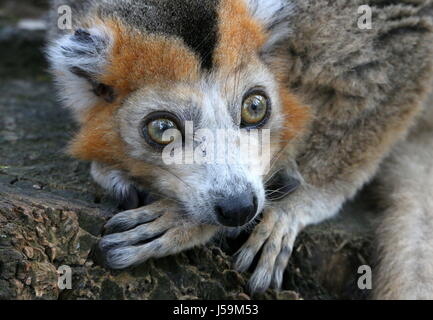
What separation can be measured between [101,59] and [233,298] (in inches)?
69.3

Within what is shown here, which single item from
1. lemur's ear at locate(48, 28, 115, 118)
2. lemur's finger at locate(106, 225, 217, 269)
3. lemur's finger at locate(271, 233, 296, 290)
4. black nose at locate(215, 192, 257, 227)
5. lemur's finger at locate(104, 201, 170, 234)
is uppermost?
lemur's ear at locate(48, 28, 115, 118)

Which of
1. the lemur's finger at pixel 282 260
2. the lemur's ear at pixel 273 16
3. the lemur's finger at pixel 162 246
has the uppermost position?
the lemur's ear at pixel 273 16

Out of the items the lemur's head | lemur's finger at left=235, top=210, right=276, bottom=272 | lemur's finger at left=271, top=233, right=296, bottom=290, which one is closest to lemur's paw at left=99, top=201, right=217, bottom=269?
the lemur's head

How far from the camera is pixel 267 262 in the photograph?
4.05 meters

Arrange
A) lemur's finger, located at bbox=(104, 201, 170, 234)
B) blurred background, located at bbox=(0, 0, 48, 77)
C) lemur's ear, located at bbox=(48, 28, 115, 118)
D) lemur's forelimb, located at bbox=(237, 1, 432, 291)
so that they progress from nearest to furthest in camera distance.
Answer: lemur's finger, located at bbox=(104, 201, 170, 234)
lemur's ear, located at bbox=(48, 28, 115, 118)
lemur's forelimb, located at bbox=(237, 1, 432, 291)
blurred background, located at bbox=(0, 0, 48, 77)

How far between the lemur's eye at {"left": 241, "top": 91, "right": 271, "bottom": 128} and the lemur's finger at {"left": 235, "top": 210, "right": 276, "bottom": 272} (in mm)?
692

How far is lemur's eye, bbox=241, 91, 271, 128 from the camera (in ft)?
13.1

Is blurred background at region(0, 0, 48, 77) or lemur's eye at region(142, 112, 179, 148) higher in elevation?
blurred background at region(0, 0, 48, 77)

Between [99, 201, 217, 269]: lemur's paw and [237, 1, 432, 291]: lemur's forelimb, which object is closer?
[99, 201, 217, 269]: lemur's paw

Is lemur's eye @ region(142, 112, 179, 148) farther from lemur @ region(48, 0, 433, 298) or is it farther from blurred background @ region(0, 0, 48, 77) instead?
blurred background @ region(0, 0, 48, 77)

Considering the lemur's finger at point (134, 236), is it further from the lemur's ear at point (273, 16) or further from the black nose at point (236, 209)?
the lemur's ear at point (273, 16)

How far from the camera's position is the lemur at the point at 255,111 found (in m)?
3.79

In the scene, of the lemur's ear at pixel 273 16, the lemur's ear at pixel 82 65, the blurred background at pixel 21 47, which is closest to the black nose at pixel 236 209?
the lemur's ear at pixel 82 65

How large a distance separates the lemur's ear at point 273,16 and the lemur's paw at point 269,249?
1227mm
